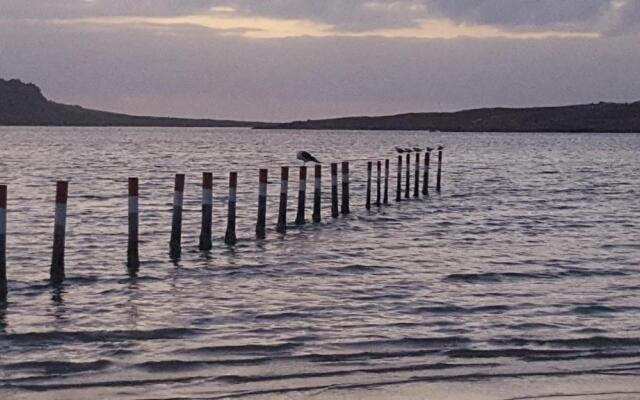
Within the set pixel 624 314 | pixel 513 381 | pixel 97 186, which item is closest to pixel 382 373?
pixel 513 381

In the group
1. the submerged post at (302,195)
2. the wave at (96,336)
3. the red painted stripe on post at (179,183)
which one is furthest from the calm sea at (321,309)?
the red painted stripe on post at (179,183)

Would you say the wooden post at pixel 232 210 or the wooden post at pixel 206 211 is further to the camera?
the wooden post at pixel 232 210

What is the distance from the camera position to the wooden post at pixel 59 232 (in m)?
16.7

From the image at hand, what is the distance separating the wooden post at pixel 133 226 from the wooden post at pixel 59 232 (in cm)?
174

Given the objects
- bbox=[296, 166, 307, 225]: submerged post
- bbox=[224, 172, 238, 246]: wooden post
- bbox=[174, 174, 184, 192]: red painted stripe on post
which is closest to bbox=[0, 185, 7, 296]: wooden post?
bbox=[174, 174, 184, 192]: red painted stripe on post

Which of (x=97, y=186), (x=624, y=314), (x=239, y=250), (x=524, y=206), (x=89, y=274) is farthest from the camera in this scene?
(x=97, y=186)

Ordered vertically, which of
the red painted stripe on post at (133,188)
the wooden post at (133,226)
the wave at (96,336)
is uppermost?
the red painted stripe on post at (133,188)

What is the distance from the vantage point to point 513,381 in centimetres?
1020

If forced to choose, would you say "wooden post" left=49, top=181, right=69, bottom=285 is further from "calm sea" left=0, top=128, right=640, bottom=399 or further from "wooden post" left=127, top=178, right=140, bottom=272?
"wooden post" left=127, top=178, right=140, bottom=272

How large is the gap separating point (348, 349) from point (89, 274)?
26.3ft

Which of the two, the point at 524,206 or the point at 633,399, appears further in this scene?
the point at 524,206

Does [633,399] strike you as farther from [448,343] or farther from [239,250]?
[239,250]

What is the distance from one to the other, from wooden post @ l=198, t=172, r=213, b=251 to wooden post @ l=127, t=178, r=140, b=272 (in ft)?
Answer: 6.73

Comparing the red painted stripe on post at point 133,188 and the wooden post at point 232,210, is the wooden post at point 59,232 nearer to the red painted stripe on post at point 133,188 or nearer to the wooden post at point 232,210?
the red painted stripe on post at point 133,188
